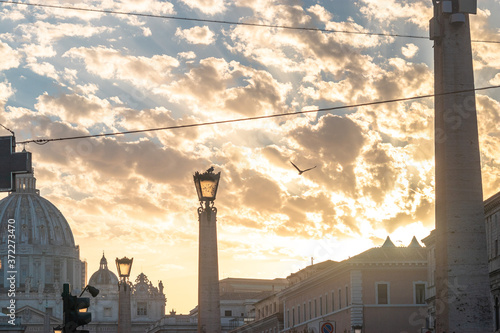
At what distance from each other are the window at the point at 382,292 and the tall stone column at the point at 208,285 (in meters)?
48.9

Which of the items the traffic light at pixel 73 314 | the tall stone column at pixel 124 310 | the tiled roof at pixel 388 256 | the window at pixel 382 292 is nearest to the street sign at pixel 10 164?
the traffic light at pixel 73 314

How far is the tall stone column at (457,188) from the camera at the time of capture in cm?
1380

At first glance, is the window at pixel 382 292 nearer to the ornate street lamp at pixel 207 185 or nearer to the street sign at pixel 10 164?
the ornate street lamp at pixel 207 185

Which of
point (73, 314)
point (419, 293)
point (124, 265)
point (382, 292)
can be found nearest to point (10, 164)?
point (73, 314)

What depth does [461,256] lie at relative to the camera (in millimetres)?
13859

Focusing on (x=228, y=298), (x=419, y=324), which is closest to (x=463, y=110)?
(x=419, y=324)

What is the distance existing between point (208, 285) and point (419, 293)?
162 ft

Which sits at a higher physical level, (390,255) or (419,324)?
(390,255)

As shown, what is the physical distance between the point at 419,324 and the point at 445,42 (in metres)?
50.6

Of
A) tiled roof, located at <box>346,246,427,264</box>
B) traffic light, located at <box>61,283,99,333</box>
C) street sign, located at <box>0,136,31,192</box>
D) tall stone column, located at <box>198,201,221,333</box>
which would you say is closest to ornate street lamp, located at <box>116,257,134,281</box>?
traffic light, located at <box>61,283,99,333</box>

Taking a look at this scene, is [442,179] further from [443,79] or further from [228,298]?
[228,298]

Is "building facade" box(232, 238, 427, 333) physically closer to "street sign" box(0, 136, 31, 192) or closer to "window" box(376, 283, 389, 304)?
"window" box(376, 283, 389, 304)

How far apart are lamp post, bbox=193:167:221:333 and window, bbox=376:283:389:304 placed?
48623mm

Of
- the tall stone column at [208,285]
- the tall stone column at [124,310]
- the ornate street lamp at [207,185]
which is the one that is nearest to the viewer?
the tall stone column at [208,285]
